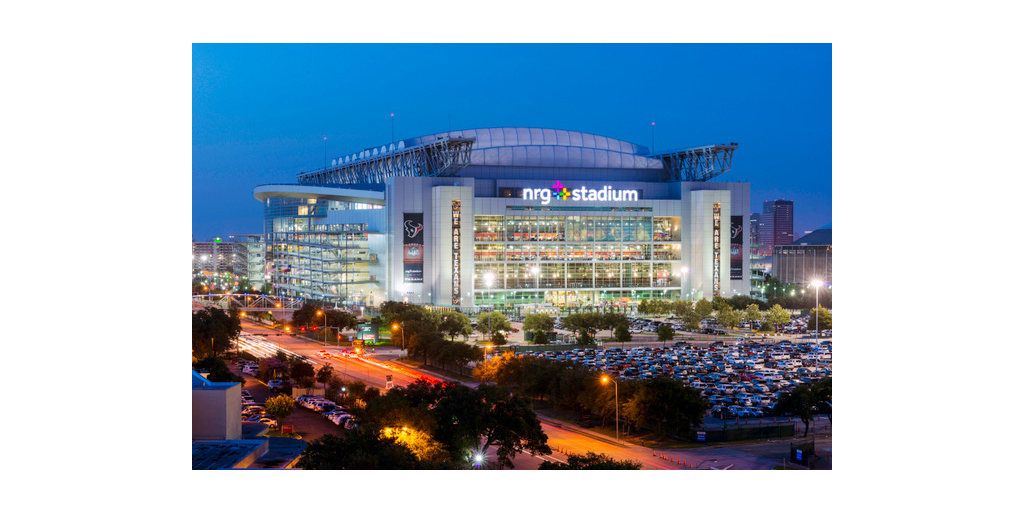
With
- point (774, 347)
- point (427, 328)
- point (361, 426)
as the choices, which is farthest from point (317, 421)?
point (774, 347)

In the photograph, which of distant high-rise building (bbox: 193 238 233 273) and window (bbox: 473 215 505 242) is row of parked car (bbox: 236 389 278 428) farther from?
distant high-rise building (bbox: 193 238 233 273)

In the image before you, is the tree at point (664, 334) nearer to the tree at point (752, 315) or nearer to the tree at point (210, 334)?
the tree at point (752, 315)

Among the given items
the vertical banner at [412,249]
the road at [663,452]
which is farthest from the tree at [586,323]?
the road at [663,452]

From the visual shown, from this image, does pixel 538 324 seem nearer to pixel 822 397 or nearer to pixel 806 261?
pixel 822 397

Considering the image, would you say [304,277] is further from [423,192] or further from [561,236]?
[561,236]

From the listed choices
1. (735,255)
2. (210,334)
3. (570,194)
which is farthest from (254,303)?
(735,255)
